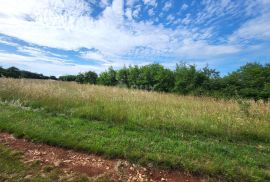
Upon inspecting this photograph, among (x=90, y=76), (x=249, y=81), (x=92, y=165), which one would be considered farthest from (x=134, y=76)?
(x=92, y=165)

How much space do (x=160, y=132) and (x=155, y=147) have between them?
1622 millimetres

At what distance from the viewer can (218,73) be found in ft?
64.6

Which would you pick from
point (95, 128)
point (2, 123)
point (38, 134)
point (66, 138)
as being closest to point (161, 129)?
point (95, 128)

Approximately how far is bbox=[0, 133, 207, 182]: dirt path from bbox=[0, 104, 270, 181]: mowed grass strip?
0.21m

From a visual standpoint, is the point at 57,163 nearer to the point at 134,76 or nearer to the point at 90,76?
the point at 134,76

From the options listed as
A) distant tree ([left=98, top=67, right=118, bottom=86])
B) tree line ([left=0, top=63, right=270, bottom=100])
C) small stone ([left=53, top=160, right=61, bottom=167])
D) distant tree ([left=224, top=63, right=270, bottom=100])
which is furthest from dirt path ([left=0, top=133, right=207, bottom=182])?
distant tree ([left=98, top=67, right=118, bottom=86])

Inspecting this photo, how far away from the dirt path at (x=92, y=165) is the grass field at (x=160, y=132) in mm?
220

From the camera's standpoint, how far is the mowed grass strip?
4.19 meters

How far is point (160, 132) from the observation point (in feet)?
21.7

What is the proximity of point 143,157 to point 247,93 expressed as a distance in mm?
13837

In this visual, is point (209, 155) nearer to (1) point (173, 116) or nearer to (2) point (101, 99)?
(1) point (173, 116)

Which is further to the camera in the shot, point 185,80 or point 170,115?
point 185,80

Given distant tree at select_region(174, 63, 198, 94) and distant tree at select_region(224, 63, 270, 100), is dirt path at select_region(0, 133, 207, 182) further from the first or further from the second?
distant tree at select_region(174, 63, 198, 94)

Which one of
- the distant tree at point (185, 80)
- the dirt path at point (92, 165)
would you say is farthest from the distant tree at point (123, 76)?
the dirt path at point (92, 165)
